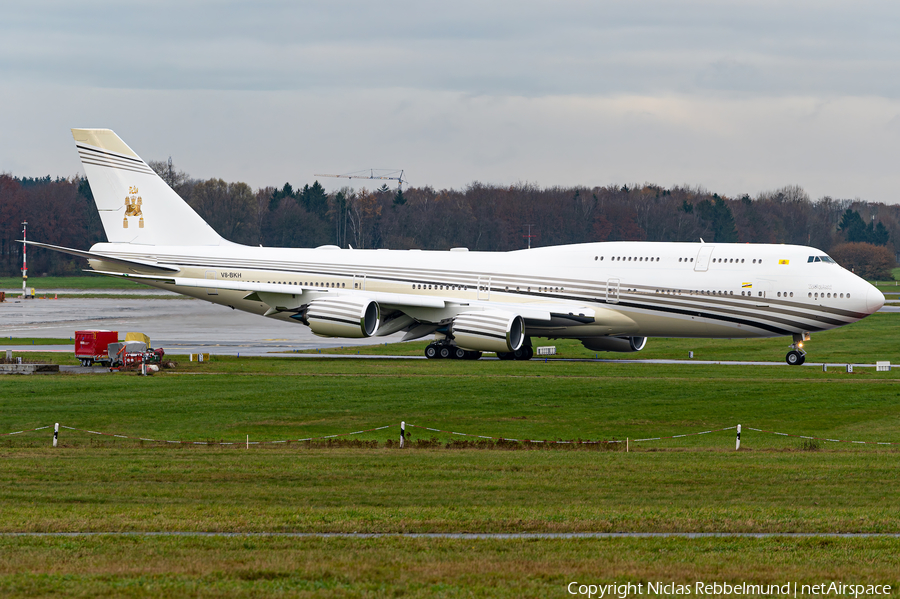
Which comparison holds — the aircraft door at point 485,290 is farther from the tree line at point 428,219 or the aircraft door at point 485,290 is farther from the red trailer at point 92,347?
the tree line at point 428,219

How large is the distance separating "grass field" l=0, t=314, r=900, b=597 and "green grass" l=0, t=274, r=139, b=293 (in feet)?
229

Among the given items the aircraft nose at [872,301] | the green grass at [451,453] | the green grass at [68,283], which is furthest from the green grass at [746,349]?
the green grass at [68,283]

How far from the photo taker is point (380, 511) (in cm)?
1520

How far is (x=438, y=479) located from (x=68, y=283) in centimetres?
9790

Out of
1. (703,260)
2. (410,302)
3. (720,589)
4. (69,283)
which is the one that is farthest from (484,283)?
(69,283)

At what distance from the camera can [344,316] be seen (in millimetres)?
42812

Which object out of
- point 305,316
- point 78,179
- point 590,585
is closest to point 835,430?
point 590,585

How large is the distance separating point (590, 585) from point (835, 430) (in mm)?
19444

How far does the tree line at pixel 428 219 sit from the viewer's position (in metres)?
Result: 133

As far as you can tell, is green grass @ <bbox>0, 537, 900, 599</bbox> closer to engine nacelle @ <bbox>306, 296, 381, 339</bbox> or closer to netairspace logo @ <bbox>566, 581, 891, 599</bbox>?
netairspace logo @ <bbox>566, 581, 891, 599</bbox>

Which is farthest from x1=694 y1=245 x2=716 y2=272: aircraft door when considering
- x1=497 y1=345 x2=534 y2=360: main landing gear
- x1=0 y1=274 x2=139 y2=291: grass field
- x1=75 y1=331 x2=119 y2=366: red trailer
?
x1=0 y1=274 x2=139 y2=291: grass field

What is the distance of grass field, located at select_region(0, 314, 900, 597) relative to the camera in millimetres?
11102

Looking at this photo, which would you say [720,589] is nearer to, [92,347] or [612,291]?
[612,291]

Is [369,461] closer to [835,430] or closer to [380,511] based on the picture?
[380,511]
